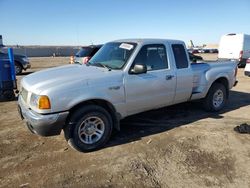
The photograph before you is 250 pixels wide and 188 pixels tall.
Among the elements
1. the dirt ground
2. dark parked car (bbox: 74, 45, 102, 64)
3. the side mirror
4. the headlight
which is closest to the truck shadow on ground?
the dirt ground

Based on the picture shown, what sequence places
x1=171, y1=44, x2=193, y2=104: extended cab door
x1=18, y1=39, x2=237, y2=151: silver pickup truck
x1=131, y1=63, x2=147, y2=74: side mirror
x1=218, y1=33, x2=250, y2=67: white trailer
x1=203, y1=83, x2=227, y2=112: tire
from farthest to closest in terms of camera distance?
x1=218, y1=33, x2=250, y2=67: white trailer
x1=203, y1=83, x2=227, y2=112: tire
x1=171, y1=44, x2=193, y2=104: extended cab door
x1=131, y1=63, x2=147, y2=74: side mirror
x1=18, y1=39, x2=237, y2=151: silver pickup truck

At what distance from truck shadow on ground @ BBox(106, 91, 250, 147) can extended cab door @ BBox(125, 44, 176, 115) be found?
0.53m

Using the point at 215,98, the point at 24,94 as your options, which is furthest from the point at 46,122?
the point at 215,98

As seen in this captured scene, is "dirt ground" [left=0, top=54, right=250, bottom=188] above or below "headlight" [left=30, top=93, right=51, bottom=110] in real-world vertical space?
below

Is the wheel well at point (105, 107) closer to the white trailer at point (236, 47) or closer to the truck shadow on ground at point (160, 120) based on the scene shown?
the truck shadow on ground at point (160, 120)

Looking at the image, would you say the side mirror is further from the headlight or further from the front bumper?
the headlight

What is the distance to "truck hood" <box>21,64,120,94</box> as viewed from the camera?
4.17 meters

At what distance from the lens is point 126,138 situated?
5109mm

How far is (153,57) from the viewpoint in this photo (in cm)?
528

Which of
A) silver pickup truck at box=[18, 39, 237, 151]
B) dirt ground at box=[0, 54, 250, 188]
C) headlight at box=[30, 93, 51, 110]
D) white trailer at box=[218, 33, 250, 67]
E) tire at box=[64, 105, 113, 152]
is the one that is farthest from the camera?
white trailer at box=[218, 33, 250, 67]

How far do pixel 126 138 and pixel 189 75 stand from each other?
81.7 inches

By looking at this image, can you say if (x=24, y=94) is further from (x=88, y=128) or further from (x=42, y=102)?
(x=88, y=128)

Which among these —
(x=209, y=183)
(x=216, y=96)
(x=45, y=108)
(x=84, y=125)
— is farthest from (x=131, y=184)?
(x=216, y=96)

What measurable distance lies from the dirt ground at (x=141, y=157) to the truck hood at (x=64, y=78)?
1179 millimetres
